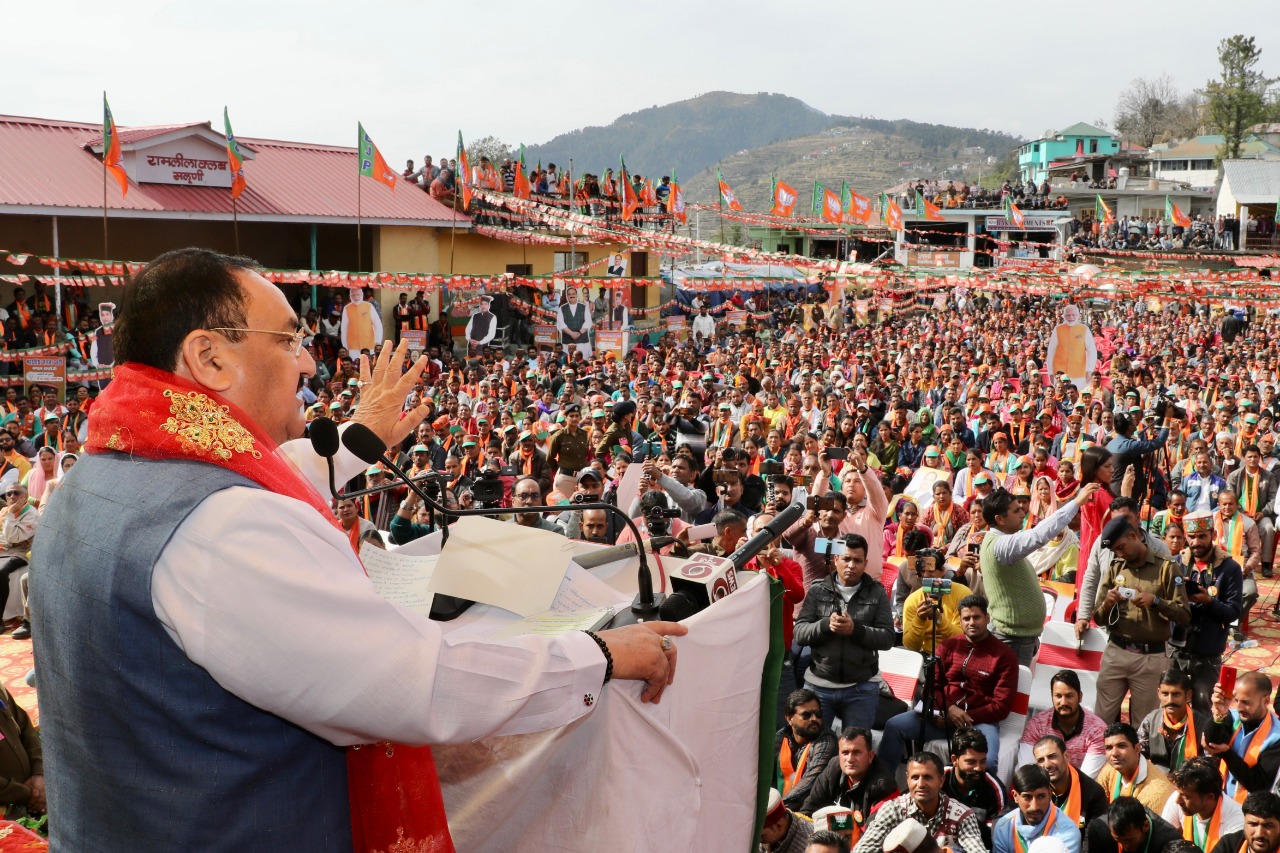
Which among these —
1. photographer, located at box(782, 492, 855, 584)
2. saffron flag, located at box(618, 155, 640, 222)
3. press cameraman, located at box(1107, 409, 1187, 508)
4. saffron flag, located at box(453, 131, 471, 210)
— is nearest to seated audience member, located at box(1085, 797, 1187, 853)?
photographer, located at box(782, 492, 855, 584)

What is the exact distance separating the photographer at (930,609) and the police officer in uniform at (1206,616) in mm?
1134

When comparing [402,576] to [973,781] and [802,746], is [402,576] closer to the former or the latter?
[973,781]

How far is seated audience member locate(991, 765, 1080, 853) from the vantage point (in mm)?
4355

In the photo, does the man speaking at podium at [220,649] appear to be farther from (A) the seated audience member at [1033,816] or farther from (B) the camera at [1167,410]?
(B) the camera at [1167,410]

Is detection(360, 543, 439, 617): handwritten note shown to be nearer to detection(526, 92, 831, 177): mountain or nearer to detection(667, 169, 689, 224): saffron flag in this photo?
detection(667, 169, 689, 224): saffron flag

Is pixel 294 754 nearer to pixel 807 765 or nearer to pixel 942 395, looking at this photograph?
pixel 807 765

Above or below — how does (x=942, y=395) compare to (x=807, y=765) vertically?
above

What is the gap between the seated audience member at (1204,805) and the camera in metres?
4.45

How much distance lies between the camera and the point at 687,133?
177625 mm

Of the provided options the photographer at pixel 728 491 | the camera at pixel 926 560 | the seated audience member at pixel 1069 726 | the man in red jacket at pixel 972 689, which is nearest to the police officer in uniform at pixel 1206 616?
the seated audience member at pixel 1069 726

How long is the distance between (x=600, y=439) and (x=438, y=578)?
8.95 m

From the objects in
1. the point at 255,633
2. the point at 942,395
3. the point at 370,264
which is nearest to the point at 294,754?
the point at 255,633

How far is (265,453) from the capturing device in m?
1.49

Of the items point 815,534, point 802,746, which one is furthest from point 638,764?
point 815,534
